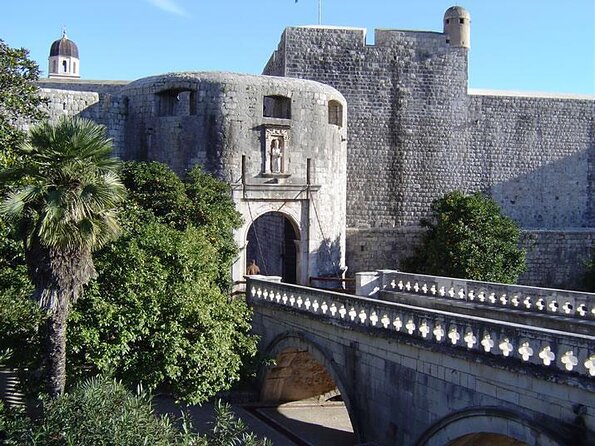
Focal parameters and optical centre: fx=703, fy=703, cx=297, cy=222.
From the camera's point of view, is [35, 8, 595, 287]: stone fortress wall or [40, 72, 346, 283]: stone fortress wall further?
[35, 8, 595, 287]: stone fortress wall

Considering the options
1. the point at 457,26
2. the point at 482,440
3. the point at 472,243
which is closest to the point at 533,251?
the point at 472,243

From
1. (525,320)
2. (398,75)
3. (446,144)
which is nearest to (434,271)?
(446,144)

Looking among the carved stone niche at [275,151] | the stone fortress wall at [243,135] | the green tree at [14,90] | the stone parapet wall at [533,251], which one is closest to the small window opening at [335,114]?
the stone fortress wall at [243,135]

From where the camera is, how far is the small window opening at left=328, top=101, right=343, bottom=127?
78.9 feet

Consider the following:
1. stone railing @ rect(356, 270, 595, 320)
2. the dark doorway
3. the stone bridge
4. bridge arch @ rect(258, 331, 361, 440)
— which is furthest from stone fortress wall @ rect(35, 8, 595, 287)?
bridge arch @ rect(258, 331, 361, 440)

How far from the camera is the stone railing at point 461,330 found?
402 inches

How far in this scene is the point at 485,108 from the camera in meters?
30.5

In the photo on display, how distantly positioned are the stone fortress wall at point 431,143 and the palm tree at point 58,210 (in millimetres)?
16944

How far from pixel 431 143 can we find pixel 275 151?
10.3 meters

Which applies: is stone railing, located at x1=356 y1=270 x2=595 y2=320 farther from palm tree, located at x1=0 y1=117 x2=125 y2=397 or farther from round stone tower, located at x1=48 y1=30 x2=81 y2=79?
round stone tower, located at x1=48 y1=30 x2=81 y2=79

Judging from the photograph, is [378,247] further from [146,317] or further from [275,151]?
[146,317]

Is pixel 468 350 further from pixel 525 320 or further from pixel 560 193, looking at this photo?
pixel 560 193

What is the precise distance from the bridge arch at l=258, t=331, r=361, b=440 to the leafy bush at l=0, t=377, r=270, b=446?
4832mm

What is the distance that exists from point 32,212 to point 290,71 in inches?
723
